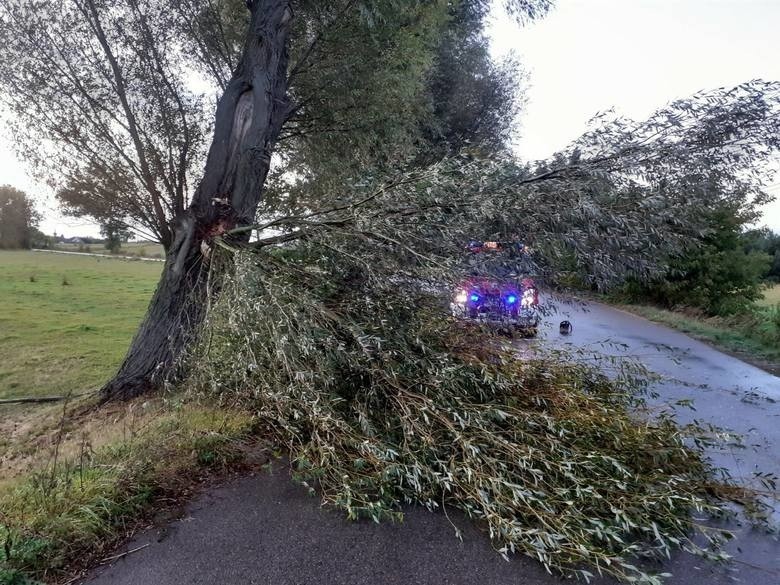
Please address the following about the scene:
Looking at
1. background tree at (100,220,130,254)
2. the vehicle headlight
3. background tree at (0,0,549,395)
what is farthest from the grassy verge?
background tree at (100,220,130,254)

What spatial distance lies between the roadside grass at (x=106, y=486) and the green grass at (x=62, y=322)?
1.91 m

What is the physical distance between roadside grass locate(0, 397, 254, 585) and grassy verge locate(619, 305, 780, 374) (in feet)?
25.9

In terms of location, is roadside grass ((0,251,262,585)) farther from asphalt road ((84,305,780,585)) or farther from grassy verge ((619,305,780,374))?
grassy verge ((619,305,780,374))

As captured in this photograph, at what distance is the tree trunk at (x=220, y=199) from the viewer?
4.91m

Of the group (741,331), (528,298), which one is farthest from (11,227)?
(741,331)

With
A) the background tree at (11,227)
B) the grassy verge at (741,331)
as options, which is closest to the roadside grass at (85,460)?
the grassy verge at (741,331)

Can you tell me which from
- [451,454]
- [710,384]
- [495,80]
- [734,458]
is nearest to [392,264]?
[451,454]

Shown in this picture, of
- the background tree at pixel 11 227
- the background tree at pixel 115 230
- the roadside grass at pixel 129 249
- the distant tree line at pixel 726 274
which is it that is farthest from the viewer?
the background tree at pixel 11 227

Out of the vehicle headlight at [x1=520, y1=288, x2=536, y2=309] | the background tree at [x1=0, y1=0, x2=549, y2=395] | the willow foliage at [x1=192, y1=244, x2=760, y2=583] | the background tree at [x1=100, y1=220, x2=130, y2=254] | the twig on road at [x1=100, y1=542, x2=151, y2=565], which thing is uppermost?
the background tree at [x1=0, y1=0, x2=549, y2=395]

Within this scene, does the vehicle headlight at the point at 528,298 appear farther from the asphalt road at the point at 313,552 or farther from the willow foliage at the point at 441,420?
the asphalt road at the point at 313,552

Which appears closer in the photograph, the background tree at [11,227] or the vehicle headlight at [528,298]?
the vehicle headlight at [528,298]

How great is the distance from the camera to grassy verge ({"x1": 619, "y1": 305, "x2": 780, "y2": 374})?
7.86m

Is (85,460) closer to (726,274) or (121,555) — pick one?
(121,555)

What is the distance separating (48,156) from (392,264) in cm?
582
